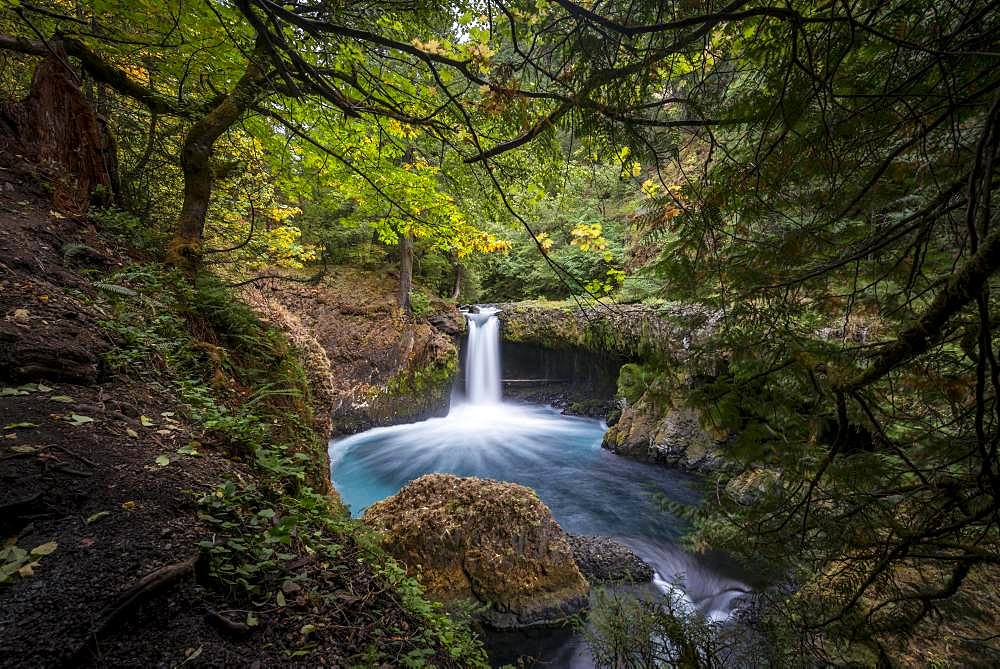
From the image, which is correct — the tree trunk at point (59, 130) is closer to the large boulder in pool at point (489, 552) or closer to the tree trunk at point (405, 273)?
the large boulder in pool at point (489, 552)

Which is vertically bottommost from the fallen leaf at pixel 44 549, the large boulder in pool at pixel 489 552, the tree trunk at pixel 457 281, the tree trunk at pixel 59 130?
the large boulder in pool at pixel 489 552

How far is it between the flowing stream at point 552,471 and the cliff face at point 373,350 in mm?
645

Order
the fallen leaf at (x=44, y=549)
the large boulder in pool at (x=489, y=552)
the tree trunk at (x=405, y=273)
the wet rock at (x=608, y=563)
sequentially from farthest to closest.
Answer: the tree trunk at (x=405, y=273), the wet rock at (x=608, y=563), the large boulder in pool at (x=489, y=552), the fallen leaf at (x=44, y=549)

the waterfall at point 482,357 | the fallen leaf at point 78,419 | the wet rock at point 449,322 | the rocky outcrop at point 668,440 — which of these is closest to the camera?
the fallen leaf at point 78,419

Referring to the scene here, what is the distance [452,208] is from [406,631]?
3949 millimetres

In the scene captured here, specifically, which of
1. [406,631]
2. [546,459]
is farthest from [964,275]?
[546,459]

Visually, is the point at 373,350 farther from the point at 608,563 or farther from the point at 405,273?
the point at 608,563

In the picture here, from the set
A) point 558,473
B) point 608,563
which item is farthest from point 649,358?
point 558,473

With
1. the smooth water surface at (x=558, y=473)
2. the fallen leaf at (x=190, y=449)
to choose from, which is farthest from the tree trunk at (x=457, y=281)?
the fallen leaf at (x=190, y=449)

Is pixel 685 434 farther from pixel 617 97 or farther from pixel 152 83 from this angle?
pixel 152 83

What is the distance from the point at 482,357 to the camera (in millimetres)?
14492

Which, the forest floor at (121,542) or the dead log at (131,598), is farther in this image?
the forest floor at (121,542)

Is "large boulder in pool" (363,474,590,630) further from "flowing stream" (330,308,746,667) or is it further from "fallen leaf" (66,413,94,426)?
"fallen leaf" (66,413,94,426)

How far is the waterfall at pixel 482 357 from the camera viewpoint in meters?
14.3
